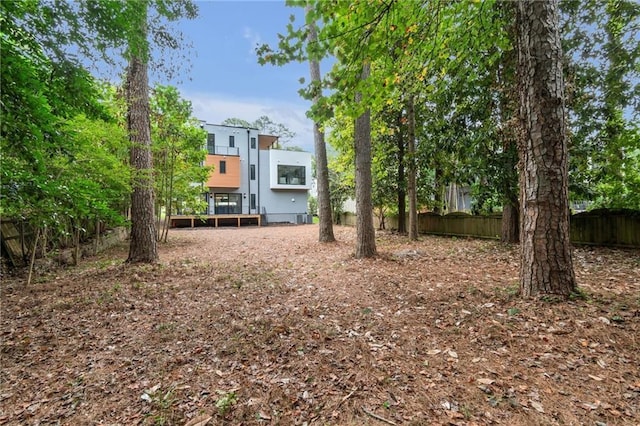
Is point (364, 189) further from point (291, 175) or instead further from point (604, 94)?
point (291, 175)

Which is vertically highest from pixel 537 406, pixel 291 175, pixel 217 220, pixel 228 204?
pixel 291 175

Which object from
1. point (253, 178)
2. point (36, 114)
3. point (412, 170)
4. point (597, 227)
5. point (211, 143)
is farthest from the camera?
point (253, 178)

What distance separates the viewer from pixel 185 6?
223 inches

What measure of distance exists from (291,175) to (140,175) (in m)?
19.0

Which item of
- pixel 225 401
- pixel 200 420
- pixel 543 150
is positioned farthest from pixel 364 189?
pixel 200 420

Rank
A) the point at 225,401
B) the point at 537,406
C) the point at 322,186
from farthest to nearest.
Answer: the point at 322,186 → the point at 225,401 → the point at 537,406

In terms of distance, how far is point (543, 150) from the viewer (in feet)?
9.52

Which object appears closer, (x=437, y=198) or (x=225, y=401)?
(x=225, y=401)

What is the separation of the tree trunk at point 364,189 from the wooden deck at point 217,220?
Answer: 50.0ft

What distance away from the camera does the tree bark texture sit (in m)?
5.77

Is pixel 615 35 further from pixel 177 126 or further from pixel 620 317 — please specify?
pixel 177 126

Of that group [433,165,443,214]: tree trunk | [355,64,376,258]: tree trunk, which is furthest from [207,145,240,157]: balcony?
[355,64,376,258]: tree trunk

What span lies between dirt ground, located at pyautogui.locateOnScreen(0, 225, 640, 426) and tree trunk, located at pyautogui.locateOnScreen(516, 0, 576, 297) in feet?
1.17

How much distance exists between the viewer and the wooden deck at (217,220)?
62.6ft
